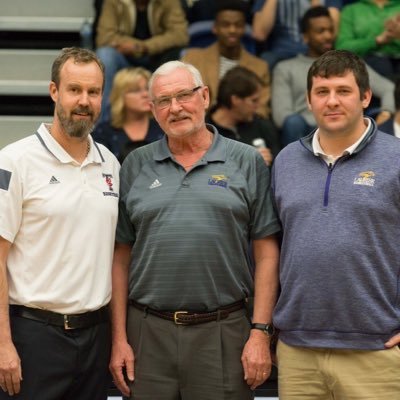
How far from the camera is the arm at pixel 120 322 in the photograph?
139 inches

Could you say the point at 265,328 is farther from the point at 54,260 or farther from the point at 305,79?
the point at 305,79

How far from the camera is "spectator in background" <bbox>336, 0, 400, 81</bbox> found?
6730mm

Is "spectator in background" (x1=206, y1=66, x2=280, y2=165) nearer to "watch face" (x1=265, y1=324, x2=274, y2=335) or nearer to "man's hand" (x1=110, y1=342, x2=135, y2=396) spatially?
"watch face" (x1=265, y1=324, x2=274, y2=335)

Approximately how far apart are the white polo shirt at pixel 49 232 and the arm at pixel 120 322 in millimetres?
125

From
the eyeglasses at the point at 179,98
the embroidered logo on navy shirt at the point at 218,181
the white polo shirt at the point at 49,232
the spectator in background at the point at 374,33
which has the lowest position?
the white polo shirt at the point at 49,232

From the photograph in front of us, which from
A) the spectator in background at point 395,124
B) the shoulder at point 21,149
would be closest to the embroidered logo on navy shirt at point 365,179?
the shoulder at point 21,149

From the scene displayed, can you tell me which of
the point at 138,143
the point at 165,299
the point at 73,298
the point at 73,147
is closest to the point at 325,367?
the point at 165,299

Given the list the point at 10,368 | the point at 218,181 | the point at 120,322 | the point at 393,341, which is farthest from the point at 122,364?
the point at 393,341

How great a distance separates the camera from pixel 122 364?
3543mm

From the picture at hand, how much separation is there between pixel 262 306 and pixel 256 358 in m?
0.19

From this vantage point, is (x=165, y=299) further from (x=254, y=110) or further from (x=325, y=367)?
(x=254, y=110)

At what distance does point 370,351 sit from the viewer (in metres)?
3.27

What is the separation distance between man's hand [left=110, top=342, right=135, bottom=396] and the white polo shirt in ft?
0.67

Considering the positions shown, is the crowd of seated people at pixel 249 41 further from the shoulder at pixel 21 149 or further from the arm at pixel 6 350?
the arm at pixel 6 350
